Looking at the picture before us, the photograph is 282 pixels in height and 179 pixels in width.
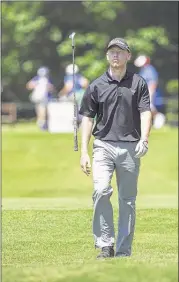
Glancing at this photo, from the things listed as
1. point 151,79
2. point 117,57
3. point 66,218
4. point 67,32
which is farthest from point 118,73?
point 67,32

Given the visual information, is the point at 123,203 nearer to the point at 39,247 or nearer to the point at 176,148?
the point at 39,247

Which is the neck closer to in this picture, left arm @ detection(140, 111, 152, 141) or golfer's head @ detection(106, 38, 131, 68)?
golfer's head @ detection(106, 38, 131, 68)

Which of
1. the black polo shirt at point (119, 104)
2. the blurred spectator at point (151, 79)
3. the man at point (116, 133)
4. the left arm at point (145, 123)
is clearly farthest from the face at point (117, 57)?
the blurred spectator at point (151, 79)

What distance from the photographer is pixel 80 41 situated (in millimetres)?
42250

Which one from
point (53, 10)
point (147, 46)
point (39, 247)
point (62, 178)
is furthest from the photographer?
point (53, 10)

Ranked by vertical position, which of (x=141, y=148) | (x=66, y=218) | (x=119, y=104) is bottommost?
(x=66, y=218)

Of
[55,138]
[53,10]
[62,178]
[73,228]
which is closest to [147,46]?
[53,10]

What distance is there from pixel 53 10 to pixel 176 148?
25418 millimetres

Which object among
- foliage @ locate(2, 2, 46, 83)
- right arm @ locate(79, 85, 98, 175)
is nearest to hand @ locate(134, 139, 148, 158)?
right arm @ locate(79, 85, 98, 175)

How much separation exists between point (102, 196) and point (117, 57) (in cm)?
121

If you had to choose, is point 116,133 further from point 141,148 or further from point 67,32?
point 67,32

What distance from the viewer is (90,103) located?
9281 mm

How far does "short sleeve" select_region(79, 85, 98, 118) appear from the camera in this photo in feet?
30.4

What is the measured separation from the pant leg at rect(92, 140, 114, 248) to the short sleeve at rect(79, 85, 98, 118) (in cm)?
26
